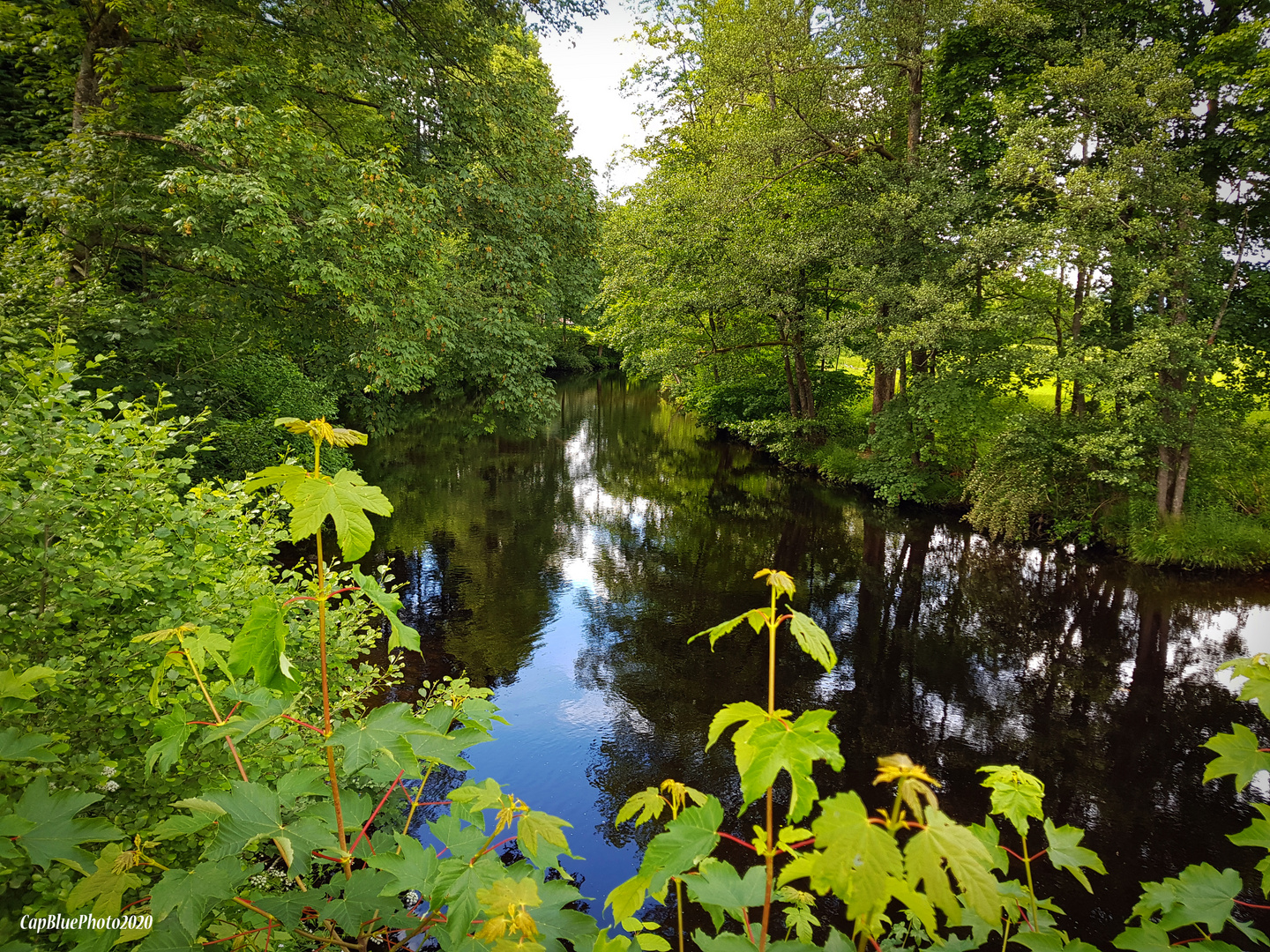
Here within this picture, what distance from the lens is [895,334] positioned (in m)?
13.7

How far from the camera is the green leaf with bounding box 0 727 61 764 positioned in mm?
1547

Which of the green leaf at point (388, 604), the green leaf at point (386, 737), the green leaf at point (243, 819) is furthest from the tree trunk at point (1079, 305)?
the green leaf at point (243, 819)

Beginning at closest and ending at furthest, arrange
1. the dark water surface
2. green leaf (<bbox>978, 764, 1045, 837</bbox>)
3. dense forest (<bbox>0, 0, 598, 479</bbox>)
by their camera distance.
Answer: green leaf (<bbox>978, 764, 1045, 837</bbox>)
the dark water surface
dense forest (<bbox>0, 0, 598, 479</bbox>)

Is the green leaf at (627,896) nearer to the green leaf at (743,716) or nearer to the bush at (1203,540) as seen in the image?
the green leaf at (743,716)

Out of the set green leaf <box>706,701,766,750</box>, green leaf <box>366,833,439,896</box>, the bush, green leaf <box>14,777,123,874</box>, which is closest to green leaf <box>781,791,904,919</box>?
green leaf <box>706,701,766,750</box>

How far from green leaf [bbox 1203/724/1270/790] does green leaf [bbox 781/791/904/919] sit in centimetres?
127

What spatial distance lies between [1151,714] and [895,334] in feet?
28.3

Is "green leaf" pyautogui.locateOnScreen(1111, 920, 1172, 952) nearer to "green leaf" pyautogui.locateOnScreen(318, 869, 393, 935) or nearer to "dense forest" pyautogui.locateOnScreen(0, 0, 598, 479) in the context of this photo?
"green leaf" pyautogui.locateOnScreen(318, 869, 393, 935)

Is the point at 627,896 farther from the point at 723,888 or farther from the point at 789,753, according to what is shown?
the point at 789,753

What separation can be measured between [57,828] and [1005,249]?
51.8ft

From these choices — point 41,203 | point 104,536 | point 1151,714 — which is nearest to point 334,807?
point 104,536

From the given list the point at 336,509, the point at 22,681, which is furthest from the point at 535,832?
the point at 22,681

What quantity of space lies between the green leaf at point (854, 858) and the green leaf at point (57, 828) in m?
1.64

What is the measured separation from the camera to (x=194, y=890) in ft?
4.66
